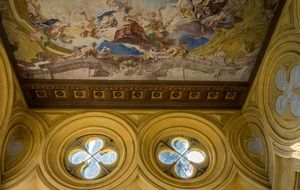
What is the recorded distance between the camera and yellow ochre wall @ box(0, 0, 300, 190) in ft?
27.3

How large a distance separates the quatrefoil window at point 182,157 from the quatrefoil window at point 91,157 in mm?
1095

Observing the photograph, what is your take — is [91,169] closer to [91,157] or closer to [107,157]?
[91,157]

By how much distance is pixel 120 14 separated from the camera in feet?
28.1

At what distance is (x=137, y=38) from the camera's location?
29.7 feet

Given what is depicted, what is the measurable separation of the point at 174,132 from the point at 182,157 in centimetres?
73

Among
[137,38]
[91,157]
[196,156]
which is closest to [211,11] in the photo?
[137,38]

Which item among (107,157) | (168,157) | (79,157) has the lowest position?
(79,157)

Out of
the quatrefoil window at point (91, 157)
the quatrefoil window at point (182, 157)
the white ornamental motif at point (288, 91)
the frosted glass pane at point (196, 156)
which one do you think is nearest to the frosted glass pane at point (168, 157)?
the quatrefoil window at point (182, 157)

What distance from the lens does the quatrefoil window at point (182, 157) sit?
9.26 metres

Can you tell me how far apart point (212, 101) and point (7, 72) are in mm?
4785

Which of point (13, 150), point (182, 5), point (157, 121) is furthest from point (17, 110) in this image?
point (182, 5)

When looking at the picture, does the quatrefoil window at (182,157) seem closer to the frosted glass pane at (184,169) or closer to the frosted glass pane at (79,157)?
the frosted glass pane at (184,169)

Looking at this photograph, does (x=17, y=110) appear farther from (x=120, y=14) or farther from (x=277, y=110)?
(x=277, y=110)

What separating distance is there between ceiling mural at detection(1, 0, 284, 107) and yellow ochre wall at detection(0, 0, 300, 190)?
1.63ft
